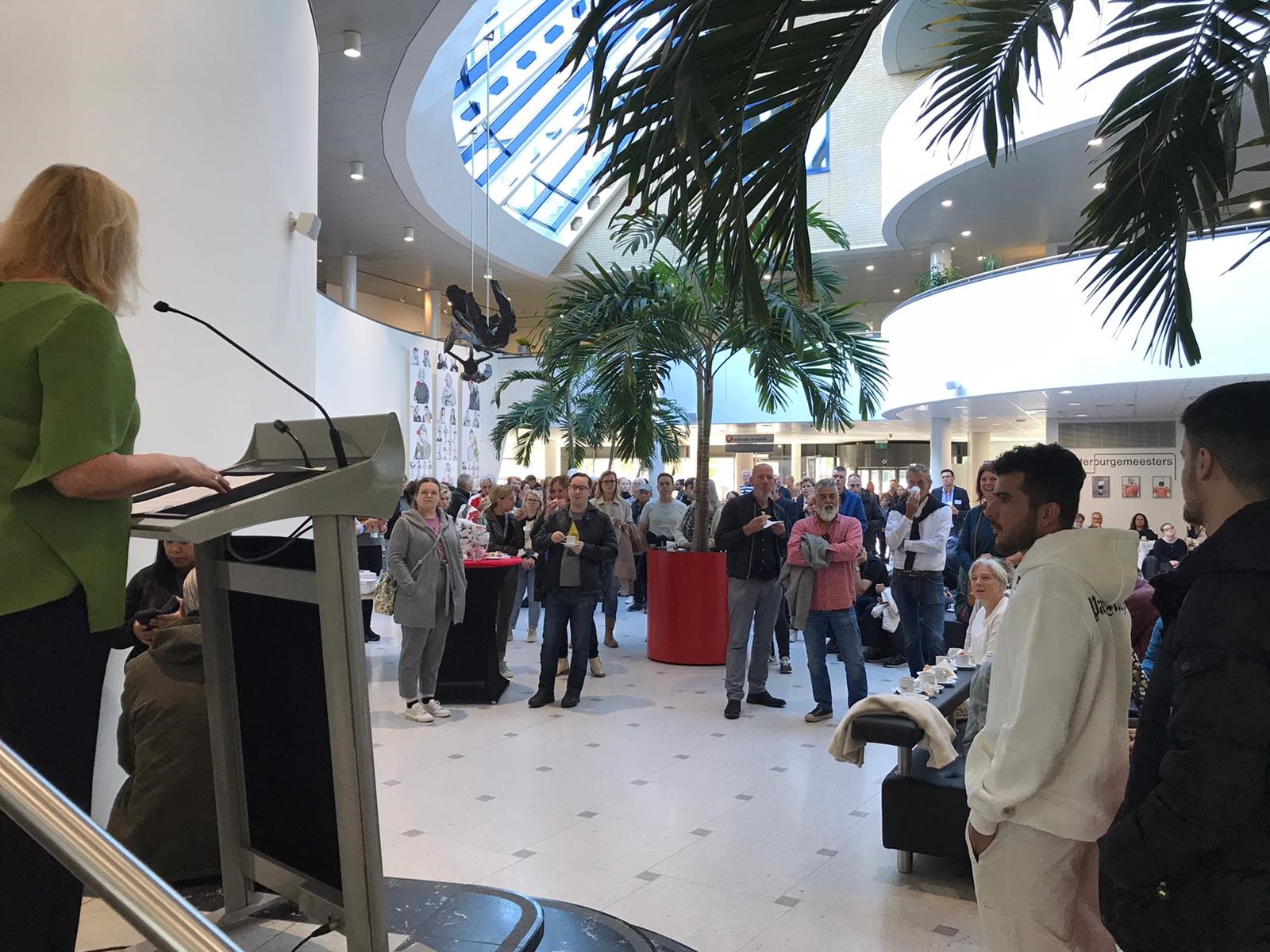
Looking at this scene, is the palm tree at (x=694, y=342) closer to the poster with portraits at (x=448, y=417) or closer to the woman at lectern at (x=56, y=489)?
the woman at lectern at (x=56, y=489)

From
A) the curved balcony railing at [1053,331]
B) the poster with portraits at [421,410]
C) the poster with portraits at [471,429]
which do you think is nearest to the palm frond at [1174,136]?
the curved balcony railing at [1053,331]

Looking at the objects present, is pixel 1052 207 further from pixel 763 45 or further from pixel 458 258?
pixel 763 45

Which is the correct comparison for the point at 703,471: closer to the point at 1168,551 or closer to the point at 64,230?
the point at 1168,551

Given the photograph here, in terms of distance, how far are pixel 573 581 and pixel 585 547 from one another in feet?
0.84

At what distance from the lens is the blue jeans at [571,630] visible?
6.71 m

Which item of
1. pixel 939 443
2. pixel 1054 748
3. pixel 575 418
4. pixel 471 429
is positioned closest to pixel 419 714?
pixel 1054 748

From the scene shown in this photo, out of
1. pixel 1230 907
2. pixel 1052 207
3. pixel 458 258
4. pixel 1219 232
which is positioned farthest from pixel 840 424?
pixel 458 258

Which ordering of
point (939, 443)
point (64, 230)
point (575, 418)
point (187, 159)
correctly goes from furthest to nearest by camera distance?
1. point (575, 418)
2. point (939, 443)
3. point (187, 159)
4. point (64, 230)

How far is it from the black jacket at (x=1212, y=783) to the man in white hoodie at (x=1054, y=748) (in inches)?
12.9

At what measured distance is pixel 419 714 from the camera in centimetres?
623

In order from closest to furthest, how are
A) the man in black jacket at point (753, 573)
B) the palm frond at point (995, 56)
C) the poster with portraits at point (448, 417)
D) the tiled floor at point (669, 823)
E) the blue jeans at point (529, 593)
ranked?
the palm frond at point (995, 56), the tiled floor at point (669, 823), the man in black jacket at point (753, 573), the blue jeans at point (529, 593), the poster with portraits at point (448, 417)

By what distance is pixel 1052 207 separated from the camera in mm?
16547

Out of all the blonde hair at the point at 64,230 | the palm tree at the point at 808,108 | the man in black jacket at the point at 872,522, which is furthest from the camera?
the man in black jacket at the point at 872,522

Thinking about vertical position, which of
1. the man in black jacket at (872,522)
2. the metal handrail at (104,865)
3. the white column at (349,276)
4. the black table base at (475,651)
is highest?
the white column at (349,276)
